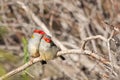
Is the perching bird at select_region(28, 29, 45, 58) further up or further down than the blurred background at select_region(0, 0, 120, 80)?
further up

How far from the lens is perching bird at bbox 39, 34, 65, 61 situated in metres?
3.10

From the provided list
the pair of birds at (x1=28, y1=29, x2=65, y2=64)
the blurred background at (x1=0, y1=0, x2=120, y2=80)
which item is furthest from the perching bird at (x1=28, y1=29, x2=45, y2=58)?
the blurred background at (x1=0, y1=0, x2=120, y2=80)

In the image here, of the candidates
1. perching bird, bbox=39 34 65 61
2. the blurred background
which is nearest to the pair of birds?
perching bird, bbox=39 34 65 61

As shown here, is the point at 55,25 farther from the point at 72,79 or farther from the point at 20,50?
the point at 72,79

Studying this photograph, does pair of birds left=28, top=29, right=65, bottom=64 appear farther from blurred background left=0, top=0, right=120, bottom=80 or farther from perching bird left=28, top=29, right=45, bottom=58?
blurred background left=0, top=0, right=120, bottom=80

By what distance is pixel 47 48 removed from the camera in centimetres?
315

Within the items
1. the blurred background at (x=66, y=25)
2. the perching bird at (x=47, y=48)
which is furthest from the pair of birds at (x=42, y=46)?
the blurred background at (x=66, y=25)

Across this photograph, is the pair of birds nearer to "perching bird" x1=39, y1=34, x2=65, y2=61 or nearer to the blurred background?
"perching bird" x1=39, y1=34, x2=65, y2=61

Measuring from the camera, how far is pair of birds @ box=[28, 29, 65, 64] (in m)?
3.11

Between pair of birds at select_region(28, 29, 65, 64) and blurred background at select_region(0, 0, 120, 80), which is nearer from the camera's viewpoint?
pair of birds at select_region(28, 29, 65, 64)

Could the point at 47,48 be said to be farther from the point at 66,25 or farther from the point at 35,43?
the point at 66,25

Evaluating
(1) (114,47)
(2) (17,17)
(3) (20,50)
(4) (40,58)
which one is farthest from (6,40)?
(1) (114,47)

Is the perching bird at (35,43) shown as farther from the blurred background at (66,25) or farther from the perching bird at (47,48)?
the blurred background at (66,25)

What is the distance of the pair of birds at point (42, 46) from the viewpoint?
10.2ft
